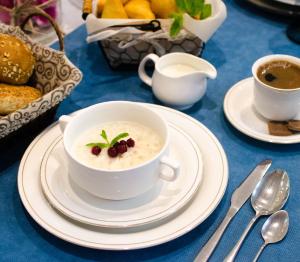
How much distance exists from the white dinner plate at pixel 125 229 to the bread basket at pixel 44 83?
0.05m

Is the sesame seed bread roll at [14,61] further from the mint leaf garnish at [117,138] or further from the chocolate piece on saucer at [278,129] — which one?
the chocolate piece on saucer at [278,129]

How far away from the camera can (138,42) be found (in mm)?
1053

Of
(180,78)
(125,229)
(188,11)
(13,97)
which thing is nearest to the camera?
(125,229)

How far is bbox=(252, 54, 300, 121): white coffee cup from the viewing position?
2.92 ft

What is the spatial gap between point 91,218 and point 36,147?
209 mm

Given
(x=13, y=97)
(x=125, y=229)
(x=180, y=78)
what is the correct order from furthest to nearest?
(x=180, y=78), (x=13, y=97), (x=125, y=229)

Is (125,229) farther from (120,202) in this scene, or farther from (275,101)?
(275,101)

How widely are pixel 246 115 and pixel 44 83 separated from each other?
1.40 feet

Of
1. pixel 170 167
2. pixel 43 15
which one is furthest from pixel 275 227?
pixel 43 15

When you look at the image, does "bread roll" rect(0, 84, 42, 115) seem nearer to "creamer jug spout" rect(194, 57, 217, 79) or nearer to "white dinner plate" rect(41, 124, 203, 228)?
"white dinner plate" rect(41, 124, 203, 228)

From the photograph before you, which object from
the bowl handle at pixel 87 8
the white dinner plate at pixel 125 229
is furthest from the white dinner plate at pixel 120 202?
the bowl handle at pixel 87 8

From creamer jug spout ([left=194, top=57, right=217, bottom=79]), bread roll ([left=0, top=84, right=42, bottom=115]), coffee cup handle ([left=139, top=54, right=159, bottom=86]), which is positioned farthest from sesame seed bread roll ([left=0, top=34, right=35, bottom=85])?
creamer jug spout ([left=194, top=57, right=217, bottom=79])

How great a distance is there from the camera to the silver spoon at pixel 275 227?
721mm

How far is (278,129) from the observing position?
923mm
